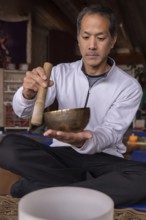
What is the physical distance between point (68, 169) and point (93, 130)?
0.22m

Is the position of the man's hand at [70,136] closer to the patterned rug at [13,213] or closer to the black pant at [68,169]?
the patterned rug at [13,213]

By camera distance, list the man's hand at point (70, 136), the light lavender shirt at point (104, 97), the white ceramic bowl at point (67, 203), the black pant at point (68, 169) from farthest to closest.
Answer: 1. the light lavender shirt at point (104, 97)
2. the black pant at point (68, 169)
3. the man's hand at point (70, 136)
4. the white ceramic bowl at point (67, 203)

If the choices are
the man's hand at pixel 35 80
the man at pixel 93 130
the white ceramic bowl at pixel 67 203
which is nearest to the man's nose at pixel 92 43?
the man at pixel 93 130

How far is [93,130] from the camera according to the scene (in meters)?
1.80

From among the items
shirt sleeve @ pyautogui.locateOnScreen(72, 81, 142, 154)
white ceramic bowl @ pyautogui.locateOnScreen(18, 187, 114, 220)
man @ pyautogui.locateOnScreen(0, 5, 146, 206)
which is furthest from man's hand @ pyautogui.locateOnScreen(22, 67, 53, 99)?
white ceramic bowl @ pyautogui.locateOnScreen(18, 187, 114, 220)

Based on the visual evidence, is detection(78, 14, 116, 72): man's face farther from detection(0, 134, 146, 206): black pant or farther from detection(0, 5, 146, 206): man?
detection(0, 134, 146, 206): black pant

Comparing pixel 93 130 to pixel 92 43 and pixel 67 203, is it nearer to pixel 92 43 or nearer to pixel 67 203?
pixel 92 43

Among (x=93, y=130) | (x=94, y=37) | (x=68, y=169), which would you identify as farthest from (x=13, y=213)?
(x=94, y=37)

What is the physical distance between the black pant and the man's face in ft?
1.57

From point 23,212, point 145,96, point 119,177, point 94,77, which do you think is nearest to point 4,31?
point 145,96

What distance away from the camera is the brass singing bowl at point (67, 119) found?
125 centimetres

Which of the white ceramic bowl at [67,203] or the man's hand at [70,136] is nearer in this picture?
the white ceramic bowl at [67,203]

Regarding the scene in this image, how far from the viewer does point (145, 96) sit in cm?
634

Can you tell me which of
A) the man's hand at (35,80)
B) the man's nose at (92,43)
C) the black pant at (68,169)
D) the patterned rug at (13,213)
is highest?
the man's nose at (92,43)
